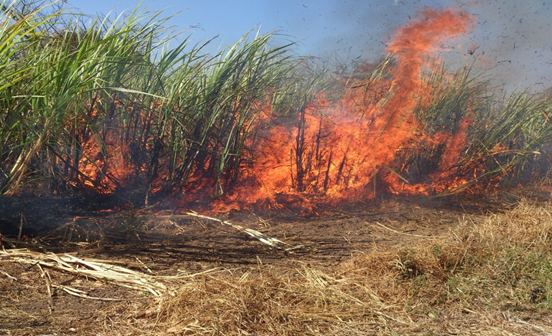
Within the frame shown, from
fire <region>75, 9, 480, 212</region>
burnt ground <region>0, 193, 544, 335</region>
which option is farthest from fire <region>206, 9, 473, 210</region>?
burnt ground <region>0, 193, 544, 335</region>

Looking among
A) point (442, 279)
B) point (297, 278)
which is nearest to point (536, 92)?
point (442, 279)

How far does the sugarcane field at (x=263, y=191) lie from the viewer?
115 inches

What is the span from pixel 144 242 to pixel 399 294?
219 centimetres

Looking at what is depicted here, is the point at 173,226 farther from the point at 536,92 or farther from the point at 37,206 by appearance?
the point at 536,92

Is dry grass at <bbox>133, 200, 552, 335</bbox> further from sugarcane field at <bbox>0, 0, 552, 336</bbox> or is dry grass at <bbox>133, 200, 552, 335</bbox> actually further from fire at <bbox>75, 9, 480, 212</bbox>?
fire at <bbox>75, 9, 480, 212</bbox>

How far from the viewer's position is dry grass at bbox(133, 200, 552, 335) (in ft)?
8.79

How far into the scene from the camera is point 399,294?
10.2 feet

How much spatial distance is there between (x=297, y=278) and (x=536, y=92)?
5739 millimetres

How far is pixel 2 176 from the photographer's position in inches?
154

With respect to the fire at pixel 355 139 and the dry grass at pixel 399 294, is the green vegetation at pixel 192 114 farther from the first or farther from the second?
the dry grass at pixel 399 294

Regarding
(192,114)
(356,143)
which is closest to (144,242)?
(192,114)

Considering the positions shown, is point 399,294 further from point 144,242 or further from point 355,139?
point 355,139

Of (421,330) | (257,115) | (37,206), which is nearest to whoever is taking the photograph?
(421,330)

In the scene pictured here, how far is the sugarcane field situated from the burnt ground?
19 mm
